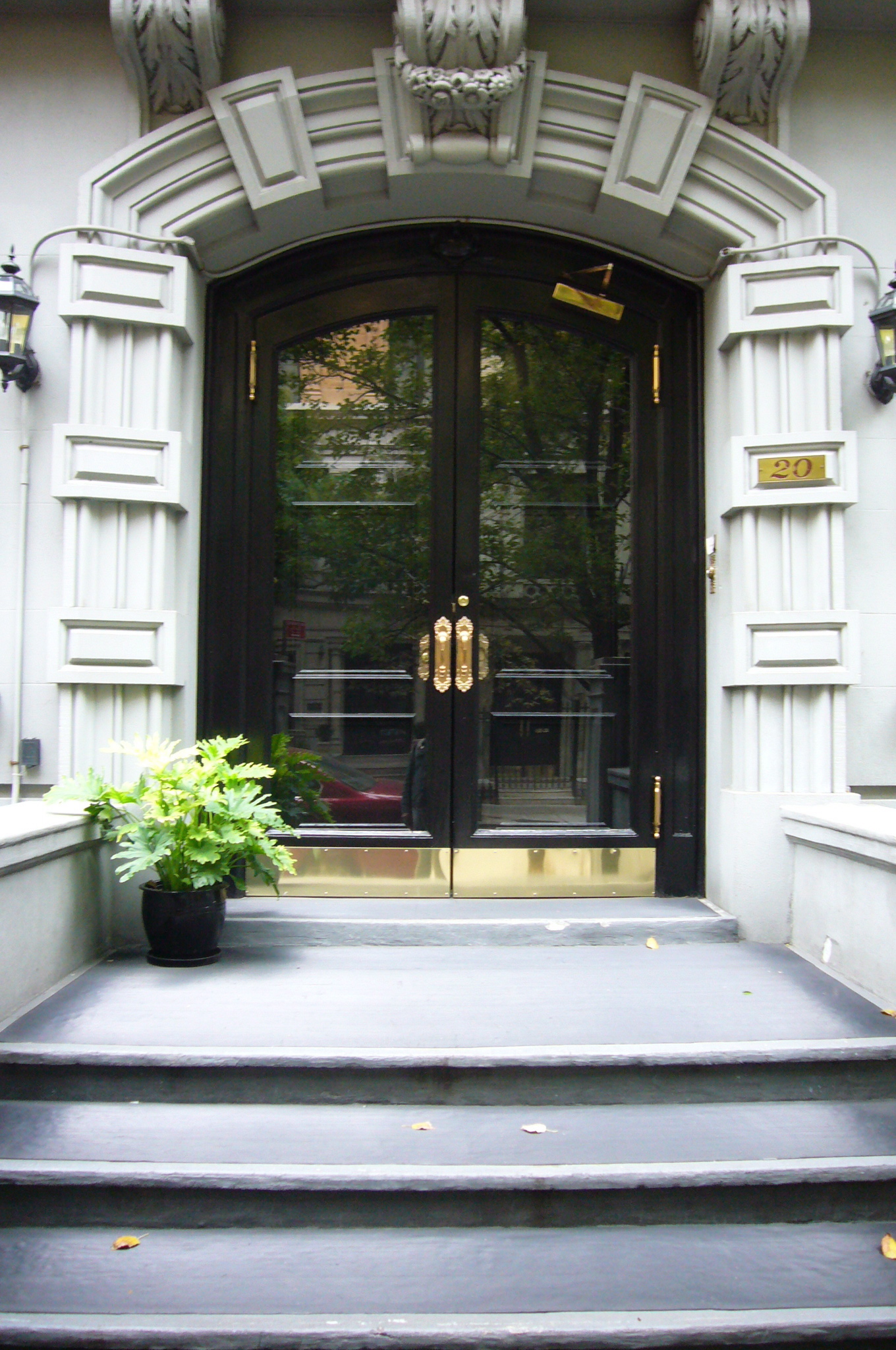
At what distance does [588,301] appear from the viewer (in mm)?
4598

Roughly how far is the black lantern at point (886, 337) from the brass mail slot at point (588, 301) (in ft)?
3.91

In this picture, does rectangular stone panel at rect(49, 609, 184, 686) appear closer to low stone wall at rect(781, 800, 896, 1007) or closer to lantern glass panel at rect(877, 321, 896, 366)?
low stone wall at rect(781, 800, 896, 1007)

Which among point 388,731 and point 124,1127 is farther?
point 388,731

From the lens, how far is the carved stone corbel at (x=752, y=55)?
4000mm

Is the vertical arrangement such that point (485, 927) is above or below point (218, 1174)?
above

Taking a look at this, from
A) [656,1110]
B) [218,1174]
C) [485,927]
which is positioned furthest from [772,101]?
[218,1174]

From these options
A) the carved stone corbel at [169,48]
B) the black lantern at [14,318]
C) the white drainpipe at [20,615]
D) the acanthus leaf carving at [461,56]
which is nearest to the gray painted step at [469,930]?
the white drainpipe at [20,615]

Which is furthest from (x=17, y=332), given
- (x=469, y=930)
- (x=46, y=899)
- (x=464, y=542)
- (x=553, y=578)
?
(x=469, y=930)

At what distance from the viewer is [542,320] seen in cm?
461

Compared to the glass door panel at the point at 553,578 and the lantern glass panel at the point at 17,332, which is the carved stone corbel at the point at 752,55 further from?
the lantern glass panel at the point at 17,332

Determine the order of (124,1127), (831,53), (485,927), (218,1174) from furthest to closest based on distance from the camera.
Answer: (831,53)
(485,927)
(124,1127)
(218,1174)

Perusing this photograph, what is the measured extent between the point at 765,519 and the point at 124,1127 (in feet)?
11.3

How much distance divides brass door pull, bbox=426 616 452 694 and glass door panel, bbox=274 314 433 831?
0.07 metres

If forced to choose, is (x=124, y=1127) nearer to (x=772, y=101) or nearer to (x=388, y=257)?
(x=388, y=257)
